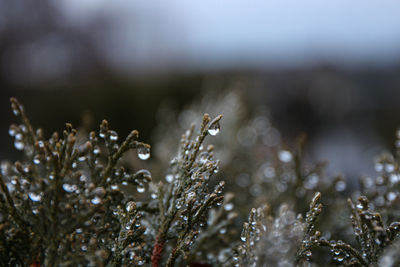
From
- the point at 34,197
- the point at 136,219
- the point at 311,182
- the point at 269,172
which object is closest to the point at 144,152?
the point at 136,219

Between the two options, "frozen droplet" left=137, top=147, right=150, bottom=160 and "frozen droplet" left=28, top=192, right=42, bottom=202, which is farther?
"frozen droplet" left=137, top=147, right=150, bottom=160

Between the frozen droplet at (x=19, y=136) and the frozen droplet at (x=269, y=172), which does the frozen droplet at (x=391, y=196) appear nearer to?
the frozen droplet at (x=269, y=172)

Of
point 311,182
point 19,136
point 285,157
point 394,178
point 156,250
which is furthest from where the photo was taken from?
point 285,157

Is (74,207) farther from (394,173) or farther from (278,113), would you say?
(278,113)

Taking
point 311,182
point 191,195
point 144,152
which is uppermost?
point 311,182

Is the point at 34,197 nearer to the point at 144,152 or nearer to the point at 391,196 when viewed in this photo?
the point at 144,152

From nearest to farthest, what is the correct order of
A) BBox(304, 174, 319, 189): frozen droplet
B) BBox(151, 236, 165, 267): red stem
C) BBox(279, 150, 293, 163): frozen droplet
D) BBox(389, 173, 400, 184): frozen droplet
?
1. BBox(151, 236, 165, 267): red stem
2. BBox(389, 173, 400, 184): frozen droplet
3. BBox(304, 174, 319, 189): frozen droplet
4. BBox(279, 150, 293, 163): frozen droplet

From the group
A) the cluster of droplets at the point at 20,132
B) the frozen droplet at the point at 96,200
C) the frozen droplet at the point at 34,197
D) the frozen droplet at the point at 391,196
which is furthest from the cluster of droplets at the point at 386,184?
the cluster of droplets at the point at 20,132

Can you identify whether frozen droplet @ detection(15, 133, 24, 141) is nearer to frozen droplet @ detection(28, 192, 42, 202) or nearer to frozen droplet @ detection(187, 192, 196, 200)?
frozen droplet @ detection(28, 192, 42, 202)

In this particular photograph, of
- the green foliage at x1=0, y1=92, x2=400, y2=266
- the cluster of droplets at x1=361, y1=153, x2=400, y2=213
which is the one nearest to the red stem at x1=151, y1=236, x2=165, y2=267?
the green foliage at x1=0, y1=92, x2=400, y2=266

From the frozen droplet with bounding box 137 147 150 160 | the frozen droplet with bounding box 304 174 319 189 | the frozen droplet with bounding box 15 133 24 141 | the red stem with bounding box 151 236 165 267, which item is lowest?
the red stem with bounding box 151 236 165 267

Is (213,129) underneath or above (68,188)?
above

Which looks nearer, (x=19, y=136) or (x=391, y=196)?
(x=19, y=136)
